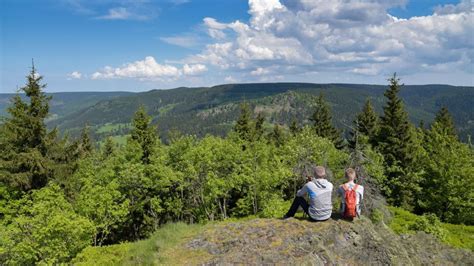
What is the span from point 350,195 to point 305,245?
2.38m

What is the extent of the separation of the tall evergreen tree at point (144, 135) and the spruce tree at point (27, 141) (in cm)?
884

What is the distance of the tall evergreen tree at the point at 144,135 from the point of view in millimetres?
Result: 36844

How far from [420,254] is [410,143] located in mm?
33357

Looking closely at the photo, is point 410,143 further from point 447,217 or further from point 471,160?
point 447,217

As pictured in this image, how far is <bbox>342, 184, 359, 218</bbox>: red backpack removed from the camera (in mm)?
11500

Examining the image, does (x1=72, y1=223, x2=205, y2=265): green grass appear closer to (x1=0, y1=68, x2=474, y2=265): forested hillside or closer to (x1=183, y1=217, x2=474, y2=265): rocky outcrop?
(x1=183, y1=217, x2=474, y2=265): rocky outcrop

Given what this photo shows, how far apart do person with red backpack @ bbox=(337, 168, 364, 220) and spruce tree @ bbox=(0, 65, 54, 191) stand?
82.6ft

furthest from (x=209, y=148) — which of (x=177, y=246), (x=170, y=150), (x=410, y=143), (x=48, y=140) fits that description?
(x=410, y=143)

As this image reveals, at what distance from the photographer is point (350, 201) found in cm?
1170

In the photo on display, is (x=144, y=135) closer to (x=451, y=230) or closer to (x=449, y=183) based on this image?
(x=451, y=230)

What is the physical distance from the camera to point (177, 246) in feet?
36.7

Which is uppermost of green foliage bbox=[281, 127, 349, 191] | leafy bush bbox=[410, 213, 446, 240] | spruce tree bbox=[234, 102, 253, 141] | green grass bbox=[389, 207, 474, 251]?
spruce tree bbox=[234, 102, 253, 141]

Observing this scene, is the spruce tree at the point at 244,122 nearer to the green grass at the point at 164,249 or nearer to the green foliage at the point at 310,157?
the green foliage at the point at 310,157

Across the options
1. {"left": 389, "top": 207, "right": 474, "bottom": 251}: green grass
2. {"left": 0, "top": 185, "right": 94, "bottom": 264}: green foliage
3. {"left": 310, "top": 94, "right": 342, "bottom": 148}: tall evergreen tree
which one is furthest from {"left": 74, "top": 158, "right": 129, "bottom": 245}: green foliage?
{"left": 310, "top": 94, "right": 342, "bottom": 148}: tall evergreen tree
